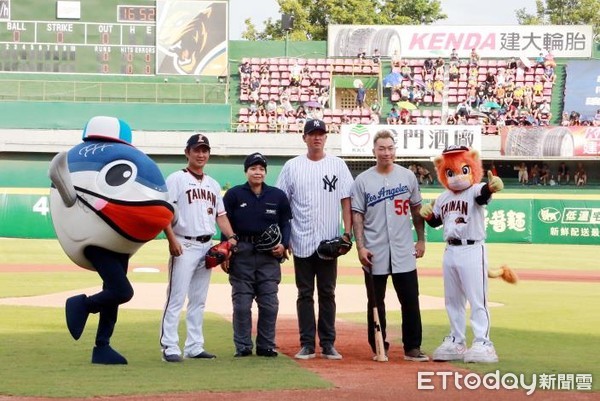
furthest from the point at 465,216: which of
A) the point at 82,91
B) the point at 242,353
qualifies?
the point at 82,91

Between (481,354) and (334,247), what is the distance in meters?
1.48

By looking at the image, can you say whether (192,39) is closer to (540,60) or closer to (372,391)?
(540,60)

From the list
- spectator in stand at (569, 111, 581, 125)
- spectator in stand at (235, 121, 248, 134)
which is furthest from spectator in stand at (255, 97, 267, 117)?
→ spectator in stand at (569, 111, 581, 125)

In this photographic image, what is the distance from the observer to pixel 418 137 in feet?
137

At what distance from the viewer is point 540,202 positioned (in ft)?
120

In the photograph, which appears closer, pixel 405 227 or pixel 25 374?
pixel 25 374

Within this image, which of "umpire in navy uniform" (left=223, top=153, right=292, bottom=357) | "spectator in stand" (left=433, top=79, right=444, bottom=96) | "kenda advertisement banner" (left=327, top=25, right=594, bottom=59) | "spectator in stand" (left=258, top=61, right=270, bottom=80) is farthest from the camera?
"kenda advertisement banner" (left=327, top=25, right=594, bottom=59)

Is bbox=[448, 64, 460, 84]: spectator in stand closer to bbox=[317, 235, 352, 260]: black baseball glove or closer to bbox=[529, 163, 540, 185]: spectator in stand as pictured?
bbox=[529, 163, 540, 185]: spectator in stand

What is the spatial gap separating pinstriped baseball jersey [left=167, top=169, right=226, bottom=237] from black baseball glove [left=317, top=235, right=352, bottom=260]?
937 mm

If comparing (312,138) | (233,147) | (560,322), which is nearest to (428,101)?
(233,147)

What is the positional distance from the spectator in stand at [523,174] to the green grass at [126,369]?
3269 cm

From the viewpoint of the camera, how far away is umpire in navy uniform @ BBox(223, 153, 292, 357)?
31.2ft

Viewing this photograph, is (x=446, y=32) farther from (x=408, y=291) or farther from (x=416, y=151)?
(x=408, y=291)

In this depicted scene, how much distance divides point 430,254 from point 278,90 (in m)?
16.9
